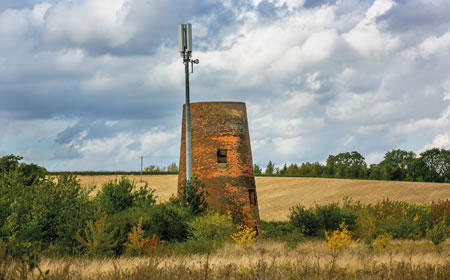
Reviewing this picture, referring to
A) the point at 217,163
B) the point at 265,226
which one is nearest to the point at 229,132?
the point at 217,163

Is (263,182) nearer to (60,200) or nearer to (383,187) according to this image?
(383,187)

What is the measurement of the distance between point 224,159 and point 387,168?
47.1 m

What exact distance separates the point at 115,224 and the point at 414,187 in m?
41.1

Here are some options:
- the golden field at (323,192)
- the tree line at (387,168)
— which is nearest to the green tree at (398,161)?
the tree line at (387,168)

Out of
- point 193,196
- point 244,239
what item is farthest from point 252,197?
point 244,239

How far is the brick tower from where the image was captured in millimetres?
25828

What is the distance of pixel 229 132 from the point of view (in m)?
26.3

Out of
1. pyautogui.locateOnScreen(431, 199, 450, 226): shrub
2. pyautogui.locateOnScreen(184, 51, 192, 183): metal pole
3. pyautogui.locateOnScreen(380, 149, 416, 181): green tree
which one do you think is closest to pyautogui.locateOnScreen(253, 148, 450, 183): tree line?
pyautogui.locateOnScreen(380, 149, 416, 181): green tree

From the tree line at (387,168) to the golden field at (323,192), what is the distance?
1007cm

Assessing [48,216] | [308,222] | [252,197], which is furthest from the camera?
[308,222]

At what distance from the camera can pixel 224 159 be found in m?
26.3

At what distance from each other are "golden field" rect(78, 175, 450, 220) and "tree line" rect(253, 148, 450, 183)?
10.1 m

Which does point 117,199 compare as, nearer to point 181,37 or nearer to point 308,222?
point 181,37

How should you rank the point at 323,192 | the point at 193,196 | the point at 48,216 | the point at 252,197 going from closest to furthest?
1. the point at 48,216
2. the point at 193,196
3. the point at 252,197
4. the point at 323,192
